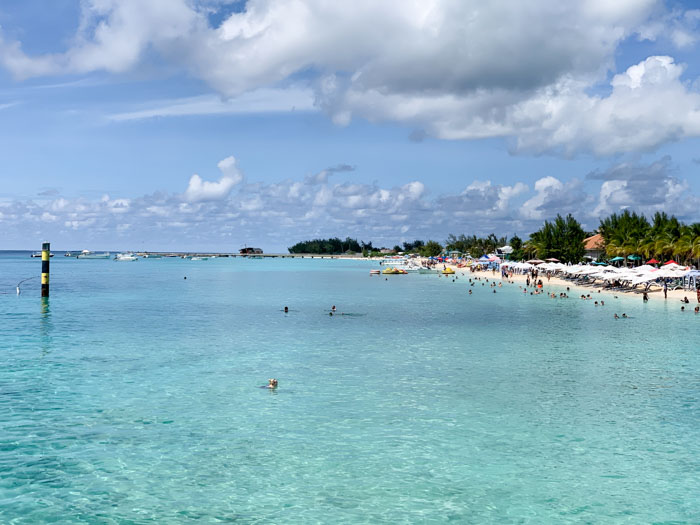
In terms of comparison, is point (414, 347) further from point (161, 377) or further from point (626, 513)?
point (626, 513)

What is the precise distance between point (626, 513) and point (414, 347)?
69.9 ft

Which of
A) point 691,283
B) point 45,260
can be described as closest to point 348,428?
point 45,260

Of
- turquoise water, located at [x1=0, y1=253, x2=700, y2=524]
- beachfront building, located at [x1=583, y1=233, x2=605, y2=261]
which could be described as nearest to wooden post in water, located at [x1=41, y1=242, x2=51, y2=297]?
turquoise water, located at [x1=0, y1=253, x2=700, y2=524]

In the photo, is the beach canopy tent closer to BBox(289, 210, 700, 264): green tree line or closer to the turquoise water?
BBox(289, 210, 700, 264): green tree line

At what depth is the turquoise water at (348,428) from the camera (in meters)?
12.6

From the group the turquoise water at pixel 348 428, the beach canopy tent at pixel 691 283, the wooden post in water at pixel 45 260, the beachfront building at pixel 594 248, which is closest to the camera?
the turquoise water at pixel 348 428

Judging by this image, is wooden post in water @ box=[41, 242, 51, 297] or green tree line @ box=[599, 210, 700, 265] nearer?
wooden post in water @ box=[41, 242, 51, 297]

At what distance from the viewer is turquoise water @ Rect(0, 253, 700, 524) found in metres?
12.6

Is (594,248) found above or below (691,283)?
above

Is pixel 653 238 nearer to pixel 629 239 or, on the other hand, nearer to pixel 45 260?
pixel 629 239

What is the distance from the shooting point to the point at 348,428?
1767 centimetres

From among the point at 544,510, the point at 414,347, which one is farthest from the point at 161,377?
the point at 544,510

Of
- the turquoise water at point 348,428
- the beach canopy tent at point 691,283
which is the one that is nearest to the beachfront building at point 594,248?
the beach canopy tent at point 691,283

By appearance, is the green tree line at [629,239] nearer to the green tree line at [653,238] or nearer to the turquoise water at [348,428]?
the green tree line at [653,238]
